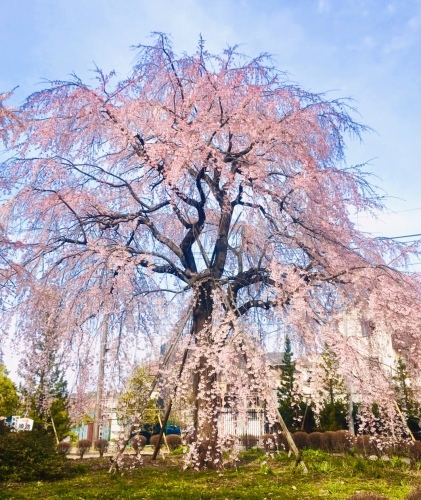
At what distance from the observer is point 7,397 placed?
93.1 feet

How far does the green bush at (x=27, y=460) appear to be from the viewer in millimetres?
8953

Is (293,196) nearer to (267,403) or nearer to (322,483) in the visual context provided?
(267,403)

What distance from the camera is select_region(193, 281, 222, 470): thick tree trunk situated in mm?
8898

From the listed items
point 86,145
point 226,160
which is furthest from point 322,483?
point 86,145

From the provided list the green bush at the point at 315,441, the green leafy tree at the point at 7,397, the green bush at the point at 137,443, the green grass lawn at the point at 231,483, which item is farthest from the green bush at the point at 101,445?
the green leafy tree at the point at 7,397

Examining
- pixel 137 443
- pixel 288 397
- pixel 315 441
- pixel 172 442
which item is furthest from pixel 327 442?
pixel 288 397

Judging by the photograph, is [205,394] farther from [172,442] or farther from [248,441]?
[172,442]

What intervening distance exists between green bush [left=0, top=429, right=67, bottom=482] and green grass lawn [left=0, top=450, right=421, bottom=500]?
1.18 ft

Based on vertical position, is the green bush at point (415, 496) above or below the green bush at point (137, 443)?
below

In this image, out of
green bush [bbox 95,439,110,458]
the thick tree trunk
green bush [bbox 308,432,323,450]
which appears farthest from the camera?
green bush [bbox 308,432,323,450]

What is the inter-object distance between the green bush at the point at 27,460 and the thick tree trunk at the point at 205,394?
2.82 metres

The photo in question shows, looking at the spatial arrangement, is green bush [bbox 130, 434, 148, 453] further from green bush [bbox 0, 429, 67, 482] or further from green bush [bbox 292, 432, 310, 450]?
green bush [bbox 292, 432, 310, 450]

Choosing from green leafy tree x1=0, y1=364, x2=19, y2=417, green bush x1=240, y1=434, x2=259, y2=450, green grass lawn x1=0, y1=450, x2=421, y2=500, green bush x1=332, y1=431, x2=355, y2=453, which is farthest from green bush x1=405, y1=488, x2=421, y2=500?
green leafy tree x1=0, y1=364, x2=19, y2=417

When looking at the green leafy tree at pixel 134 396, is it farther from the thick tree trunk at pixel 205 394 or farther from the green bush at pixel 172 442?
the thick tree trunk at pixel 205 394
